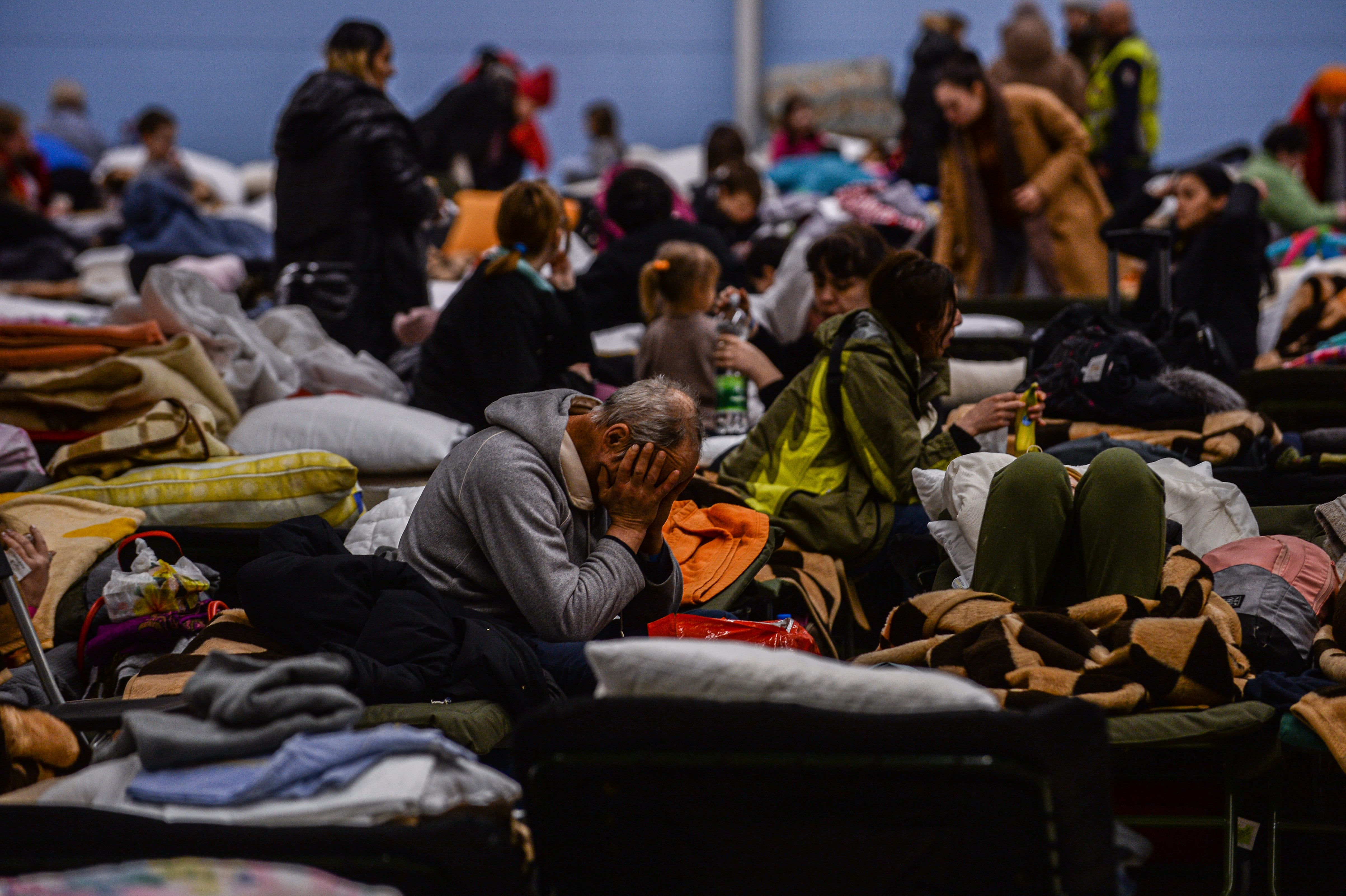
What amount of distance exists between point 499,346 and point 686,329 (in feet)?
1.99

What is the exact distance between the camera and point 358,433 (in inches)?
153

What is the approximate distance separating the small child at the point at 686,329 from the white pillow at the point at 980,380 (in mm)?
760

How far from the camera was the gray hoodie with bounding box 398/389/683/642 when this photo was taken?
2572 mm

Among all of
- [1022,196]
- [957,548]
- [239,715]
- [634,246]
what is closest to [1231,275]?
[1022,196]

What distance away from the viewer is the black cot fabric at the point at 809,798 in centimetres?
173

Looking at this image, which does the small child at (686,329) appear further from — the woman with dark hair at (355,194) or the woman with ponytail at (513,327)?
the woman with dark hair at (355,194)

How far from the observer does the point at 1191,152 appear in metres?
11.8

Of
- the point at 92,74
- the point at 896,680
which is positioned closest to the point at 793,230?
the point at 896,680

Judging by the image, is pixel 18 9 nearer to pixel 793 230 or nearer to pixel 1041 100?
pixel 793 230

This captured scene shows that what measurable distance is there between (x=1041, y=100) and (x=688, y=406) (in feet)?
13.4

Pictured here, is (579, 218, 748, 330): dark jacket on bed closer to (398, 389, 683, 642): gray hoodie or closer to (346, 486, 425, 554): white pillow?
(346, 486, 425, 554): white pillow

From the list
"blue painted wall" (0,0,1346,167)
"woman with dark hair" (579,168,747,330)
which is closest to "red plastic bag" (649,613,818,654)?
"woman with dark hair" (579,168,747,330)

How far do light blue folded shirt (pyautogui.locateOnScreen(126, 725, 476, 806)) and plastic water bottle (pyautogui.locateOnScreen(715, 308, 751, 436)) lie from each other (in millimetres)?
2385

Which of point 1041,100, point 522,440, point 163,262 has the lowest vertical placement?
point 163,262
